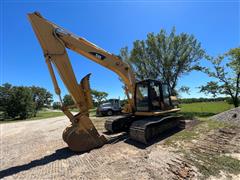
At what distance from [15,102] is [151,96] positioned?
112 feet

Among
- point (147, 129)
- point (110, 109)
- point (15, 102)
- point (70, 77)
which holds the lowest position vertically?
point (147, 129)

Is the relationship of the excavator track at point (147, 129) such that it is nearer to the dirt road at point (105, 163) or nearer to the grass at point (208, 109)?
the dirt road at point (105, 163)

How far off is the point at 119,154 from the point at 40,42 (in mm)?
4327

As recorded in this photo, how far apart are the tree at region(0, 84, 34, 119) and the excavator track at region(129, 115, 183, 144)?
32971 mm

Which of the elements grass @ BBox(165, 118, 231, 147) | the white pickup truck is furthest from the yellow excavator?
the white pickup truck

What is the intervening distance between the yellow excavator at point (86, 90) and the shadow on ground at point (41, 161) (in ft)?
1.16

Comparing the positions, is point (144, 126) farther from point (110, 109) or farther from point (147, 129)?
point (110, 109)

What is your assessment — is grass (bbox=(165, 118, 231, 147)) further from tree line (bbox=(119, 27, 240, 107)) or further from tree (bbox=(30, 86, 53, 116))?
tree (bbox=(30, 86, 53, 116))

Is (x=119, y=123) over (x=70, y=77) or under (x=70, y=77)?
under

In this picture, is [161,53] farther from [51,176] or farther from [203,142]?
[51,176]

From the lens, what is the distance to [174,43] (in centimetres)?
1568

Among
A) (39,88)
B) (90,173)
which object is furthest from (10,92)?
(90,173)

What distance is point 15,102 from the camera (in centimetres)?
3300

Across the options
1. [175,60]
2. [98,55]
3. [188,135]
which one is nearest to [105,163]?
[188,135]
